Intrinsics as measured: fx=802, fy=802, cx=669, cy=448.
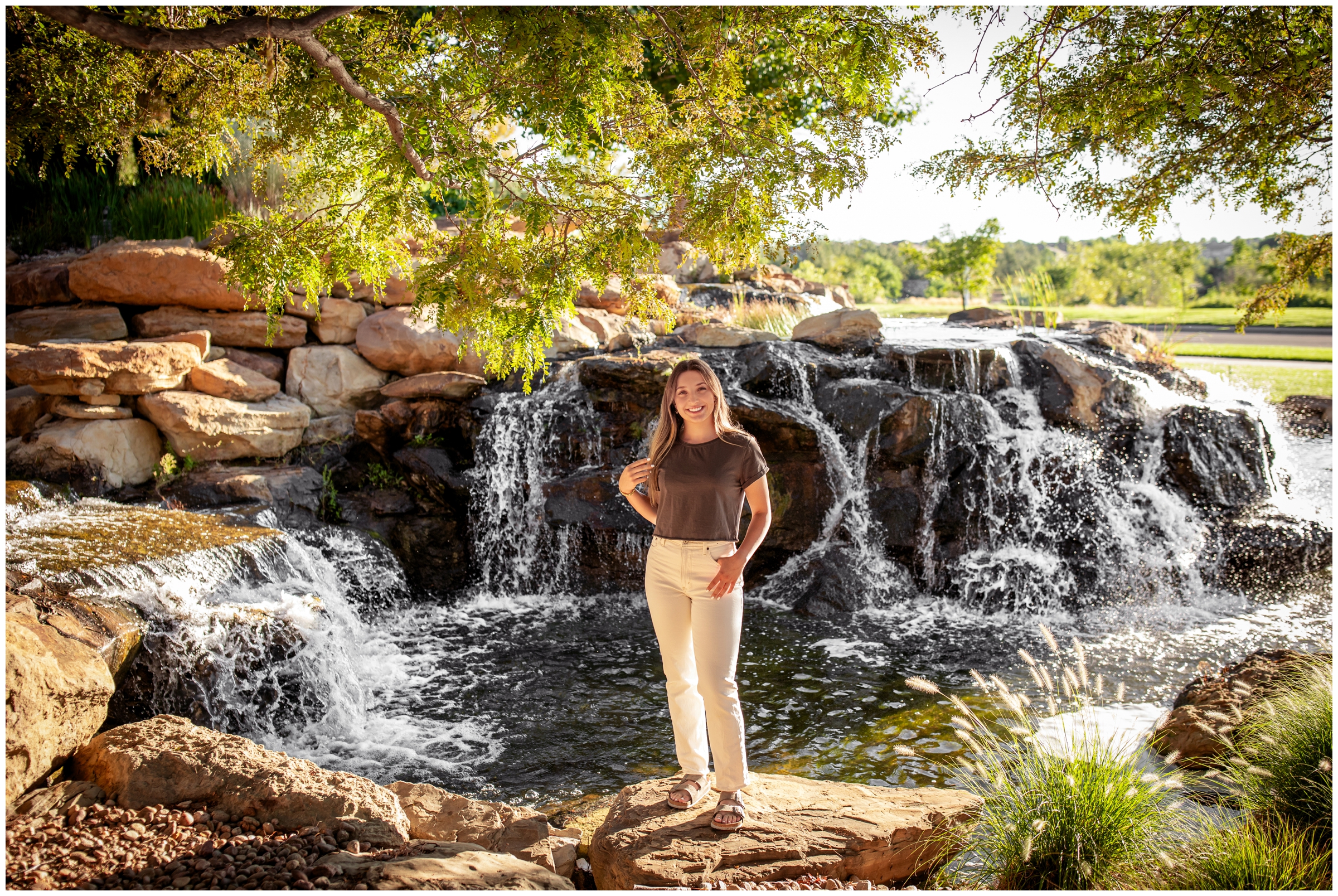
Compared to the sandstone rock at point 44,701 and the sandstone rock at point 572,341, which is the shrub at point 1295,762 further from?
the sandstone rock at point 572,341

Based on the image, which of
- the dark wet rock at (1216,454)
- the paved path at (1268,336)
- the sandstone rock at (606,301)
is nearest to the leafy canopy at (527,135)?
the sandstone rock at (606,301)

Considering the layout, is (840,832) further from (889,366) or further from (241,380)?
(241,380)

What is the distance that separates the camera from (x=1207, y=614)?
7.54 meters

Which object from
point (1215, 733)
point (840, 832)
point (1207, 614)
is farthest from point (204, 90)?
point (1207, 614)

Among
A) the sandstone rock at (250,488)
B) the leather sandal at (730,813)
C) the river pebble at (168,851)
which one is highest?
the sandstone rock at (250,488)

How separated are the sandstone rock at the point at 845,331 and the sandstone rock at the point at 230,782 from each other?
7.84m

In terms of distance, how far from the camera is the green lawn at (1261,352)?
19.1 metres

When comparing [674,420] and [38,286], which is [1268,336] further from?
[38,286]

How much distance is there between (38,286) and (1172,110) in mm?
11361

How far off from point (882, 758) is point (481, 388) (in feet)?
20.3

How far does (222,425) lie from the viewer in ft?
28.2

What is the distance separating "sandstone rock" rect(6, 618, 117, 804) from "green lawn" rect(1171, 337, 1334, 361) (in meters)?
21.0

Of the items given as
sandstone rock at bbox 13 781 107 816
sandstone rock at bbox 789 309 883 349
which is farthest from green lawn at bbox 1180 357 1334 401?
sandstone rock at bbox 13 781 107 816

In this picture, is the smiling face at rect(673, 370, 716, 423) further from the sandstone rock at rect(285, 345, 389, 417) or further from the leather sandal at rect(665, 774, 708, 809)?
the sandstone rock at rect(285, 345, 389, 417)
